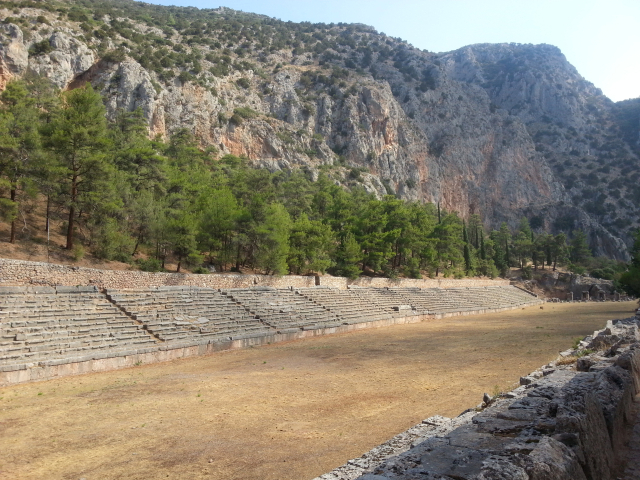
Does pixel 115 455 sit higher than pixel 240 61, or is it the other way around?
pixel 240 61

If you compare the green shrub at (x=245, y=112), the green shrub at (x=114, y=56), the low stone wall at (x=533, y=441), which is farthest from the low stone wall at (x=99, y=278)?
the green shrub at (x=245, y=112)

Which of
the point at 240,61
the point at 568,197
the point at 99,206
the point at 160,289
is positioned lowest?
the point at 160,289

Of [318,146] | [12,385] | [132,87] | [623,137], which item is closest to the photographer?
[12,385]

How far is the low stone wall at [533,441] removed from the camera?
10.2 feet

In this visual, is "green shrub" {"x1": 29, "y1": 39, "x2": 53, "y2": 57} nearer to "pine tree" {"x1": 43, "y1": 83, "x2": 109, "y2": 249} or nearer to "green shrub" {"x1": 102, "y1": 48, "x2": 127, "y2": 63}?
"green shrub" {"x1": 102, "y1": 48, "x2": 127, "y2": 63}

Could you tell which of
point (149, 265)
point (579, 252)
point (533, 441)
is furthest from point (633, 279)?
point (579, 252)

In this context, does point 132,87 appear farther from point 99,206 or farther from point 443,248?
point 443,248

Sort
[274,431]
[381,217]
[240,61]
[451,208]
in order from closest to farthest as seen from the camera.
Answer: [274,431], [381,217], [240,61], [451,208]

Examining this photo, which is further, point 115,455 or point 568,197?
point 568,197

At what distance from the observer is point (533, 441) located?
365 centimetres

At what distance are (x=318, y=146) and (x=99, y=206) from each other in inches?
2497

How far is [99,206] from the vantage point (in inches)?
892

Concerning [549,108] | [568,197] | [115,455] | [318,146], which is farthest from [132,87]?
[549,108]

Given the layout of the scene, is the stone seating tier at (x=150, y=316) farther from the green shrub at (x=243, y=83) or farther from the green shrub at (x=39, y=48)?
the green shrub at (x=243, y=83)
